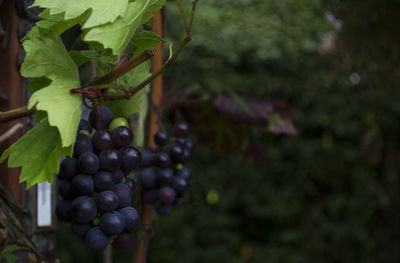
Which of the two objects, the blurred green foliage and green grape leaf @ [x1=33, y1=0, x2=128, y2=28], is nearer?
green grape leaf @ [x1=33, y1=0, x2=128, y2=28]

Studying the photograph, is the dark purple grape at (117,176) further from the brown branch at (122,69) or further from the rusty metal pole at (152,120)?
the rusty metal pole at (152,120)

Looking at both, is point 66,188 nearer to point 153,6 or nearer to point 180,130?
point 153,6

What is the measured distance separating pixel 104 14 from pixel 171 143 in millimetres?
392

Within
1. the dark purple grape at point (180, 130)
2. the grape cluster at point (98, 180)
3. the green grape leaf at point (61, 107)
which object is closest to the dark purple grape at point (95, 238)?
the grape cluster at point (98, 180)

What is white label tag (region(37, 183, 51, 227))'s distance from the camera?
598 millimetres

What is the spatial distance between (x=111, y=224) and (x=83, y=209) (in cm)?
3

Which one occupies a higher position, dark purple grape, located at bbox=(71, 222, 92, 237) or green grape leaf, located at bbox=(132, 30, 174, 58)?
green grape leaf, located at bbox=(132, 30, 174, 58)

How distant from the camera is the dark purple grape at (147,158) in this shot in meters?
0.64

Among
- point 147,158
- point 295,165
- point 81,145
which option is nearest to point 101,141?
point 81,145

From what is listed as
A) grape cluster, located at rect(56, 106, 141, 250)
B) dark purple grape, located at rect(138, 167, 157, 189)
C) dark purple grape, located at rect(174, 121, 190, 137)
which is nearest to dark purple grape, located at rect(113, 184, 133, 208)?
grape cluster, located at rect(56, 106, 141, 250)

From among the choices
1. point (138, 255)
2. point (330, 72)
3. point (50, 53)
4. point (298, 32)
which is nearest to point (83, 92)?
point (50, 53)

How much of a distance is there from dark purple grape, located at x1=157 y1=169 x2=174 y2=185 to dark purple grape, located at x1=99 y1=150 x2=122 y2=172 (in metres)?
0.23

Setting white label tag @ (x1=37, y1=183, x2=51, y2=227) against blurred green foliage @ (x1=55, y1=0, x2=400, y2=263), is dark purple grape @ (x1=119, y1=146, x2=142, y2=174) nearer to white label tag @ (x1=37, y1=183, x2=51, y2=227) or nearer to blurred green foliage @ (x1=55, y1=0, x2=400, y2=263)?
white label tag @ (x1=37, y1=183, x2=51, y2=227)

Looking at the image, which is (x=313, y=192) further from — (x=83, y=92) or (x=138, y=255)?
(x=83, y=92)
